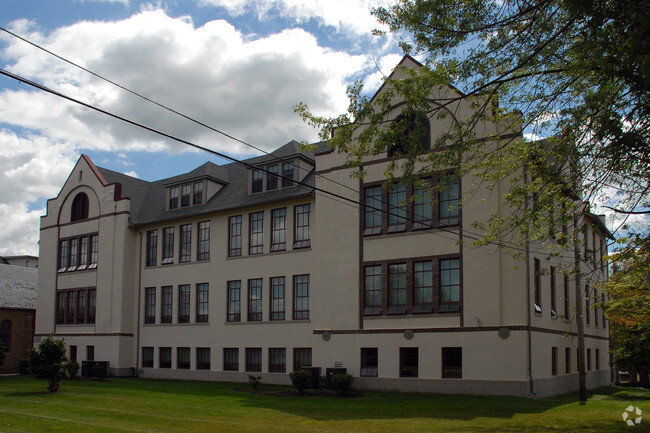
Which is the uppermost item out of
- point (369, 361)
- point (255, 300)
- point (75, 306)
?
point (255, 300)

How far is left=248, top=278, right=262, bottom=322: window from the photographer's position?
3441 cm

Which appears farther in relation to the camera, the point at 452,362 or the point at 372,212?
the point at 372,212

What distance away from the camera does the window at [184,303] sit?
3781 centimetres

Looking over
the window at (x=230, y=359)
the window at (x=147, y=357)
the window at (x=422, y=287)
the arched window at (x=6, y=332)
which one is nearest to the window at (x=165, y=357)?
the window at (x=147, y=357)

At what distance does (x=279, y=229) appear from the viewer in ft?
112

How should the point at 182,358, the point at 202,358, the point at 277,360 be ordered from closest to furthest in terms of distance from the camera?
the point at 277,360, the point at 202,358, the point at 182,358

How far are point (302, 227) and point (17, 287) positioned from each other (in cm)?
2999

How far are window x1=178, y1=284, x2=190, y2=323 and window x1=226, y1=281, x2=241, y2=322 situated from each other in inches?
135

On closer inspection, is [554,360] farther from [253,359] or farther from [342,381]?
[253,359]

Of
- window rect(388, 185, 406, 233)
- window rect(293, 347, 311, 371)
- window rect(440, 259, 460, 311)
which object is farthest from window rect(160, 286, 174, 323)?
window rect(440, 259, 460, 311)

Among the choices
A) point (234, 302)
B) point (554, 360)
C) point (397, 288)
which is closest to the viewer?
point (554, 360)

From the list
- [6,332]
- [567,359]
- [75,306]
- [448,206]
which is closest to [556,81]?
[448,206]

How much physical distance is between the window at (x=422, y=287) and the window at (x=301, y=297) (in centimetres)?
686

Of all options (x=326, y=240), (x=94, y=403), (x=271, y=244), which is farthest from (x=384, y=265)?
(x=94, y=403)
